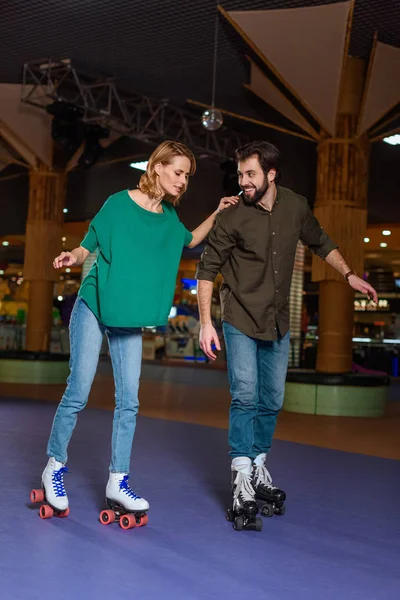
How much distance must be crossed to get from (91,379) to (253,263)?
0.77 m

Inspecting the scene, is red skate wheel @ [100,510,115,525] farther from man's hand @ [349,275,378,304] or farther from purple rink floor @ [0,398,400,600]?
man's hand @ [349,275,378,304]

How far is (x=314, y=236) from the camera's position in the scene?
10.5 feet

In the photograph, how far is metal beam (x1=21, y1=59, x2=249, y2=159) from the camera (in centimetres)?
1027

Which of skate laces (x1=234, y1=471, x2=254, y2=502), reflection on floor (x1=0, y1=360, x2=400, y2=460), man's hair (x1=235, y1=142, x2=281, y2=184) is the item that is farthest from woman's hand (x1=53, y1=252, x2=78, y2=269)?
reflection on floor (x1=0, y1=360, x2=400, y2=460)

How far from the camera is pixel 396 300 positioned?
2142 cm

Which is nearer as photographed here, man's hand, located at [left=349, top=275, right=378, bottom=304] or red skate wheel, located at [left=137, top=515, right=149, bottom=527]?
red skate wheel, located at [left=137, top=515, right=149, bottom=527]

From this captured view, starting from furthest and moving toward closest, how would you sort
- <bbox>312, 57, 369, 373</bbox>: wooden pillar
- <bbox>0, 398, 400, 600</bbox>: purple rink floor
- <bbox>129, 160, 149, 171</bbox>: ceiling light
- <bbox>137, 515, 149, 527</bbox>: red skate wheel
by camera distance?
<bbox>129, 160, 149, 171</bbox>: ceiling light, <bbox>312, 57, 369, 373</bbox>: wooden pillar, <bbox>137, 515, 149, 527</bbox>: red skate wheel, <bbox>0, 398, 400, 600</bbox>: purple rink floor

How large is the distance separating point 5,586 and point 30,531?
61cm

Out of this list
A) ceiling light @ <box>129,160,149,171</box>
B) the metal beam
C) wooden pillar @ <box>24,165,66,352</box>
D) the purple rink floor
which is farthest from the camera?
ceiling light @ <box>129,160,149,171</box>

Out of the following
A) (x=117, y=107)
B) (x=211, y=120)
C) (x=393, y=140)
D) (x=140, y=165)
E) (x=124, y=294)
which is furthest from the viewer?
(x=140, y=165)

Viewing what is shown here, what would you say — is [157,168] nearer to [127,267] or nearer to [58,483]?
[127,267]

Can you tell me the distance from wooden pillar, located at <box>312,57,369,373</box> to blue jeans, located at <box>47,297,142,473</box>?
19.2 feet

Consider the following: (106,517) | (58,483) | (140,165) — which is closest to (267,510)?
(106,517)

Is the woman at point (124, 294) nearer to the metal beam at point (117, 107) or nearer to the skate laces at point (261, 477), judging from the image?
the skate laces at point (261, 477)
